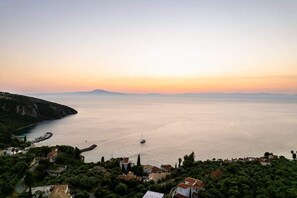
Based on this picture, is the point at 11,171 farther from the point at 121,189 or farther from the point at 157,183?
the point at 157,183

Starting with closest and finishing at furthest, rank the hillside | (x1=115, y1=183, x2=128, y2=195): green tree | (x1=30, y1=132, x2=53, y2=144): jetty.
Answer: (x1=115, y1=183, x2=128, y2=195): green tree < (x1=30, y1=132, x2=53, y2=144): jetty < the hillside

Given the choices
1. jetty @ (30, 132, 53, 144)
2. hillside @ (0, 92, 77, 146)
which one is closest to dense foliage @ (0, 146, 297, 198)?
jetty @ (30, 132, 53, 144)

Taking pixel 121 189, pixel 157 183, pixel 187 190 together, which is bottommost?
pixel 157 183

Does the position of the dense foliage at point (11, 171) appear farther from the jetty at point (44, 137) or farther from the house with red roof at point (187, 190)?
the jetty at point (44, 137)

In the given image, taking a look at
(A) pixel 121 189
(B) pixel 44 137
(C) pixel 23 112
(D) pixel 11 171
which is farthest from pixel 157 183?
(C) pixel 23 112

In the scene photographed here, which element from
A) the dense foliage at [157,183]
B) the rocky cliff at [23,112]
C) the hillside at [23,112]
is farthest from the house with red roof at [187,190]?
the rocky cliff at [23,112]

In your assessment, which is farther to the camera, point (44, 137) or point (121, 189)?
point (44, 137)

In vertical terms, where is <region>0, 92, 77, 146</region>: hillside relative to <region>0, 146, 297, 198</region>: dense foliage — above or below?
below

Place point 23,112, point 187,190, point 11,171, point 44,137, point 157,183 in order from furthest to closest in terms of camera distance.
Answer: point 23,112
point 44,137
point 11,171
point 157,183
point 187,190

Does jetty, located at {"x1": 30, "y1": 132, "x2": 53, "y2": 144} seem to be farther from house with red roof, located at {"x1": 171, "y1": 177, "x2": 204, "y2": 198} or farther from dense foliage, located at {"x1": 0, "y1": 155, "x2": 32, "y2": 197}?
house with red roof, located at {"x1": 171, "y1": 177, "x2": 204, "y2": 198}

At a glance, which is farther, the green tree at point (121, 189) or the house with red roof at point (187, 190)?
the green tree at point (121, 189)

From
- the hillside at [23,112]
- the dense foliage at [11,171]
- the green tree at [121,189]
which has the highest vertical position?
the dense foliage at [11,171]

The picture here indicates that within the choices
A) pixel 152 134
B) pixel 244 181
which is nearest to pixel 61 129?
pixel 152 134
